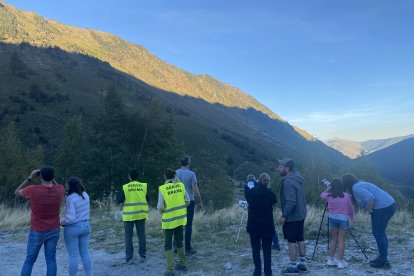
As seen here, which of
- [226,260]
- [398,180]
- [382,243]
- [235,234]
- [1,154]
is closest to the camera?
[382,243]

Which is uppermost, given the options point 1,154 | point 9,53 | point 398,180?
point 9,53

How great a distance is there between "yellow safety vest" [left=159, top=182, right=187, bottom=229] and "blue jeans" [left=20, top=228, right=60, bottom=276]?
2.09 metres

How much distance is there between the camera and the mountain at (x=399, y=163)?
4779 inches

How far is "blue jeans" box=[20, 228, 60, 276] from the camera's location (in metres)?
5.91

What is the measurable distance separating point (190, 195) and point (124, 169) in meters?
20.9

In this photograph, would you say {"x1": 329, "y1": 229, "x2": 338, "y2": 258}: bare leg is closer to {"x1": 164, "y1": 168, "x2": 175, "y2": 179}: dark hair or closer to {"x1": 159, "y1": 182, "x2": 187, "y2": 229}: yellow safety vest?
{"x1": 159, "y1": 182, "x2": 187, "y2": 229}: yellow safety vest

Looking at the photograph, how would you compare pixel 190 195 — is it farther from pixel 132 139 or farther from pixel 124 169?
pixel 132 139

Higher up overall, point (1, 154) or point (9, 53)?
point (9, 53)

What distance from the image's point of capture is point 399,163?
5935 inches

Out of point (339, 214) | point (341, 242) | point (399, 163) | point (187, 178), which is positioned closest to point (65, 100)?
point (187, 178)

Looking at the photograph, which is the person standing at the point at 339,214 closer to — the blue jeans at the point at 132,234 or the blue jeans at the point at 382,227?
the blue jeans at the point at 382,227

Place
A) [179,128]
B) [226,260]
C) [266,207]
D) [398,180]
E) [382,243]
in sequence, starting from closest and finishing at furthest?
[266,207] → [382,243] → [226,260] → [179,128] → [398,180]

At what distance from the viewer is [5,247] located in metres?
9.77

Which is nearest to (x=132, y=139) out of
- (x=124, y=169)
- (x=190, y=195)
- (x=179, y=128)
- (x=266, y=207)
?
(x=124, y=169)
